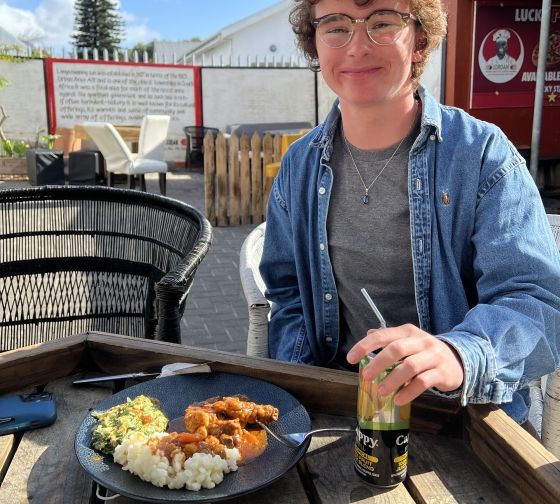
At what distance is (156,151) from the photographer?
10680 millimetres

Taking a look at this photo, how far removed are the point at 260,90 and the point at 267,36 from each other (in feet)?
47.9

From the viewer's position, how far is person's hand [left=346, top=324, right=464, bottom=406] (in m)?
1.02

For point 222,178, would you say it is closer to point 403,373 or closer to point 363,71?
point 363,71

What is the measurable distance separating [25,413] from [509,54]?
8.50m

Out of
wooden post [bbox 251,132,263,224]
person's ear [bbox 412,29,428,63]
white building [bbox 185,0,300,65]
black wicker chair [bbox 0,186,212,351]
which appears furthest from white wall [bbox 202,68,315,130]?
person's ear [bbox 412,29,428,63]

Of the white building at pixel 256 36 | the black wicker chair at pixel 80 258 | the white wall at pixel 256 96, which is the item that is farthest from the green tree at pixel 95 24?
the black wicker chair at pixel 80 258

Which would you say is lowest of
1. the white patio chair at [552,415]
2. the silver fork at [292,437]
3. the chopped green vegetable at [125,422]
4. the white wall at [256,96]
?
the white patio chair at [552,415]

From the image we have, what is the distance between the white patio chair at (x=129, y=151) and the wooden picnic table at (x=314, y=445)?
28.2 feet

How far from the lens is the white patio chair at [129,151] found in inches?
384

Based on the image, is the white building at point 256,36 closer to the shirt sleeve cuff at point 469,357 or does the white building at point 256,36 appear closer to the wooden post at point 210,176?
the wooden post at point 210,176

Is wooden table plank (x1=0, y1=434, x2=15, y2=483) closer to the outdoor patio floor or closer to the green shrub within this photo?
the outdoor patio floor

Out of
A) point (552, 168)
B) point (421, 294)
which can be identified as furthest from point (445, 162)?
point (552, 168)

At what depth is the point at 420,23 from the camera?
1.69 meters

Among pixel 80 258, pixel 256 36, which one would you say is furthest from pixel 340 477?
pixel 256 36
